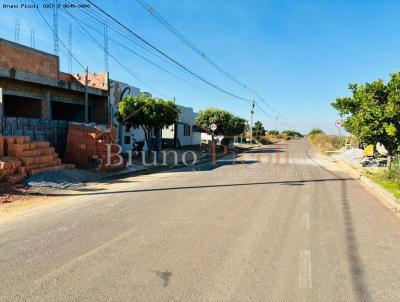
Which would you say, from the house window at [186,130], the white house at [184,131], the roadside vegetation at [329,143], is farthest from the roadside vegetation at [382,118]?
the roadside vegetation at [329,143]

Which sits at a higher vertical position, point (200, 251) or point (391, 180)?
point (391, 180)

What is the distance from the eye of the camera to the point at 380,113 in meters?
15.1

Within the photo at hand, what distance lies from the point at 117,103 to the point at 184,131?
17.6 metres

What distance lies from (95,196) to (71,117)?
49.0 ft

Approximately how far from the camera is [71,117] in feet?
79.0

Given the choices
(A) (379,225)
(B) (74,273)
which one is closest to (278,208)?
(A) (379,225)

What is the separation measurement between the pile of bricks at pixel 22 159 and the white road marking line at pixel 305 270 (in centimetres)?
932

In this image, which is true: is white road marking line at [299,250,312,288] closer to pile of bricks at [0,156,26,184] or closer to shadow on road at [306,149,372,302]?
shadow on road at [306,149,372,302]

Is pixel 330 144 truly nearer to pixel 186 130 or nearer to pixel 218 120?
pixel 218 120

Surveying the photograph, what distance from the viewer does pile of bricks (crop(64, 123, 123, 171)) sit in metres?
16.4

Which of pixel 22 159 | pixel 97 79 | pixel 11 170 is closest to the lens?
pixel 11 170

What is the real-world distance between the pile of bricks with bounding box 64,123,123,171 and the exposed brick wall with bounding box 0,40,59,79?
361 centimetres

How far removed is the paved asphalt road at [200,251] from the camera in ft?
13.9

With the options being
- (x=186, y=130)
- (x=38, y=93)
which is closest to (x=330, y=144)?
(x=186, y=130)
